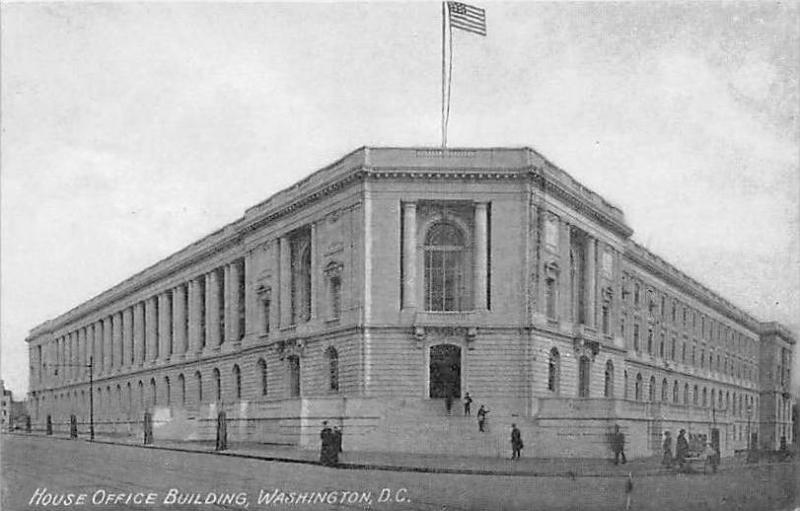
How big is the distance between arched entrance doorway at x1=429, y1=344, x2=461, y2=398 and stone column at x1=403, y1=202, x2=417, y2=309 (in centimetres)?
138

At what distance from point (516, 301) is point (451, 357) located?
8.34ft

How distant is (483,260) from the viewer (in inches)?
1004

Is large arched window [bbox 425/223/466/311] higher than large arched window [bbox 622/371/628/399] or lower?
higher

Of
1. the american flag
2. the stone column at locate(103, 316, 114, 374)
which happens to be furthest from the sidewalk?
the american flag

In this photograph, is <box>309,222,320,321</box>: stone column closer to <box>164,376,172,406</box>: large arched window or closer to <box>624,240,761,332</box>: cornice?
<box>164,376,172,406</box>: large arched window

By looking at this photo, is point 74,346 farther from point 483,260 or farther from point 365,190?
point 483,260

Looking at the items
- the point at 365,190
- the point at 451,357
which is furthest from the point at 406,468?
the point at 365,190

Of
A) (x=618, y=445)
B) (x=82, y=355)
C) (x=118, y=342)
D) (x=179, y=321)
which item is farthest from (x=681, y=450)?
(x=118, y=342)

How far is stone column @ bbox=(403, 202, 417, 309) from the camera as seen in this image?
25.5 metres

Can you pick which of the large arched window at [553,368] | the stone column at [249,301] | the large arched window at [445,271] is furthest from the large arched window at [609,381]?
the stone column at [249,301]

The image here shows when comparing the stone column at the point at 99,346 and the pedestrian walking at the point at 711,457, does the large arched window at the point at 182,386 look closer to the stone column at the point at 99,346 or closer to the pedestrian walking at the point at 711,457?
the stone column at the point at 99,346

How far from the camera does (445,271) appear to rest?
26.5m

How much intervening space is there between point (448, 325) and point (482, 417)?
3052mm

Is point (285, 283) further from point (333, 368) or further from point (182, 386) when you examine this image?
point (182, 386)
